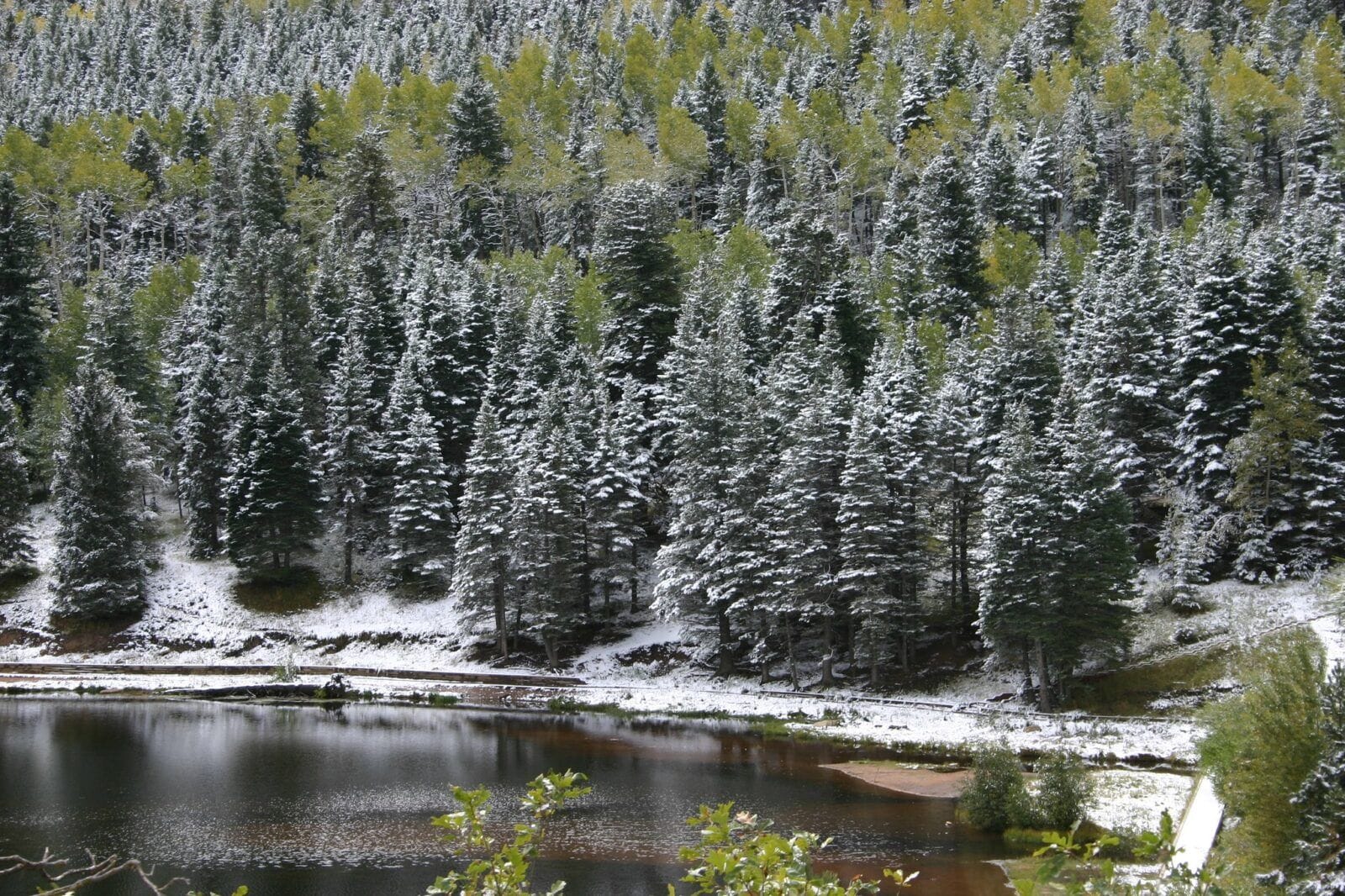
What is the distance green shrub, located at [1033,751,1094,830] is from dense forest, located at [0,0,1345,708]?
1388cm

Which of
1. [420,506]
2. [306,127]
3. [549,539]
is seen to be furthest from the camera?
[306,127]

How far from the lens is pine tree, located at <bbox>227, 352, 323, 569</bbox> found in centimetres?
6141

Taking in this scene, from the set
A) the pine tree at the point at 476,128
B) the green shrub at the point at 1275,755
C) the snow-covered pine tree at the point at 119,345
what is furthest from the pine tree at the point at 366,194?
the green shrub at the point at 1275,755

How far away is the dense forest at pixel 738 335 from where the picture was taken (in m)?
48.8

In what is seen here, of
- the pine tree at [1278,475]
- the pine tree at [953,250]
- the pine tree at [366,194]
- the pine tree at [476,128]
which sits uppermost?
the pine tree at [476,128]

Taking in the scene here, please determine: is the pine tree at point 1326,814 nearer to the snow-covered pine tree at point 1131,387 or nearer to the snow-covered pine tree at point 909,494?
the snow-covered pine tree at point 909,494

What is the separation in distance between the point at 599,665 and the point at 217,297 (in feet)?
137

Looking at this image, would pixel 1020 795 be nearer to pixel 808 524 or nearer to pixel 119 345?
pixel 808 524

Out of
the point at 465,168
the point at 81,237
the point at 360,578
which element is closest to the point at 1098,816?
the point at 360,578

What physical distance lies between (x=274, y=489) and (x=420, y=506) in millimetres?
8872

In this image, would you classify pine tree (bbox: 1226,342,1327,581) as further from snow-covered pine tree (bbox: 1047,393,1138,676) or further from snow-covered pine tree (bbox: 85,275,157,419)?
snow-covered pine tree (bbox: 85,275,157,419)

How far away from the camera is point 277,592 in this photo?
205 feet

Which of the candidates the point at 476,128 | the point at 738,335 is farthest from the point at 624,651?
the point at 476,128

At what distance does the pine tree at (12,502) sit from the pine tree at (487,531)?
84.1 feet
